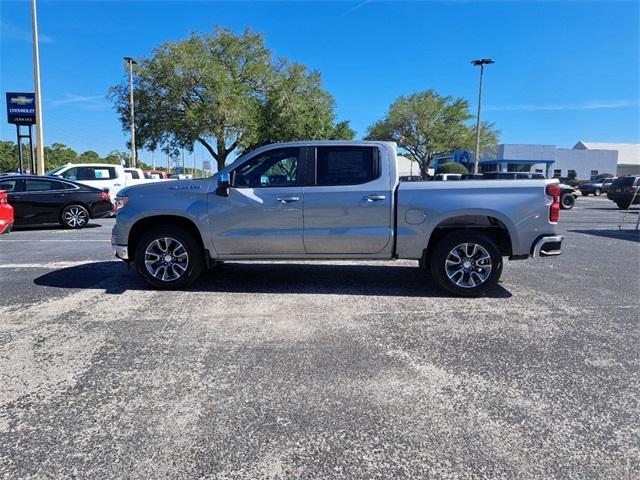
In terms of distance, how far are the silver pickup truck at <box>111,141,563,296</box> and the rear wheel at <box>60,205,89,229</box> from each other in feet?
26.1

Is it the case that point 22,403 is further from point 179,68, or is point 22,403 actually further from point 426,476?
point 179,68

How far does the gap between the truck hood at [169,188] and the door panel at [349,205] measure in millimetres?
1335

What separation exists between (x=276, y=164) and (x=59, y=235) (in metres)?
8.16

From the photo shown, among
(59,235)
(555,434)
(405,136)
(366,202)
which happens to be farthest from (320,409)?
(405,136)

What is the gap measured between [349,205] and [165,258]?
8.13 ft

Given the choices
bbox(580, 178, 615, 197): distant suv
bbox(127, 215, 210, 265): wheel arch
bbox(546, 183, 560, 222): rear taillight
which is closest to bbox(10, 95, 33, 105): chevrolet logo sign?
bbox(127, 215, 210, 265): wheel arch

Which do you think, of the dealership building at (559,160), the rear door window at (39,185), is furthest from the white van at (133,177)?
the dealership building at (559,160)

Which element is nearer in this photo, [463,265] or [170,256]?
[463,265]

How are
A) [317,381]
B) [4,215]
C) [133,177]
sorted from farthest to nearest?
[133,177] < [4,215] < [317,381]

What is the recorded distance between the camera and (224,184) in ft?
19.1

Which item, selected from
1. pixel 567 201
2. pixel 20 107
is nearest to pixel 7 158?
pixel 20 107

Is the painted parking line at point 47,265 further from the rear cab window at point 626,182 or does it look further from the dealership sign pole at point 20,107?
the rear cab window at point 626,182

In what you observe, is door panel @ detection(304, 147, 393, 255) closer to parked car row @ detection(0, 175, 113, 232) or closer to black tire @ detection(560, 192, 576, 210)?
parked car row @ detection(0, 175, 113, 232)

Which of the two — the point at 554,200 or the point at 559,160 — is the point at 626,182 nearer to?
the point at 554,200
